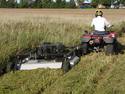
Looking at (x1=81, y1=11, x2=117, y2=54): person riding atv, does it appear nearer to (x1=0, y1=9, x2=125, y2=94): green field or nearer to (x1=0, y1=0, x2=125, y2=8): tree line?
(x1=0, y1=9, x2=125, y2=94): green field

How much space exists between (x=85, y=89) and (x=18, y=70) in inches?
126

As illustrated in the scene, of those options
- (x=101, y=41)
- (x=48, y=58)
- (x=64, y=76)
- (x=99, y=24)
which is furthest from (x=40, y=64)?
(x=99, y=24)

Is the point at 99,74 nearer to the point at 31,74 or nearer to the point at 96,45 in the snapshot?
the point at 31,74

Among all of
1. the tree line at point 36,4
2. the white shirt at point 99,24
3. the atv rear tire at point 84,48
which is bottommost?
the tree line at point 36,4

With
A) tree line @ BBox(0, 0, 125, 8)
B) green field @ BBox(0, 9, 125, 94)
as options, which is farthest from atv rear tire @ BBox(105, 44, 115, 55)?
tree line @ BBox(0, 0, 125, 8)

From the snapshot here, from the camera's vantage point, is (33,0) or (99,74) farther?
(33,0)

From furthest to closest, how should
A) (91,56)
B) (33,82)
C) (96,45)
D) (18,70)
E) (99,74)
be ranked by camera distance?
(96,45) → (91,56) → (18,70) → (99,74) → (33,82)

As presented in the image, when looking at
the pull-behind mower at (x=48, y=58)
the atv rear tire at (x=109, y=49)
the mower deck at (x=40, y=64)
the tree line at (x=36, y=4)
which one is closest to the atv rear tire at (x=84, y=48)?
the atv rear tire at (x=109, y=49)

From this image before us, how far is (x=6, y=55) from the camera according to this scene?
12469mm

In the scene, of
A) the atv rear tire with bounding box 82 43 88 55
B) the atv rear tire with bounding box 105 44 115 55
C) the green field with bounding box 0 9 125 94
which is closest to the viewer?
the green field with bounding box 0 9 125 94

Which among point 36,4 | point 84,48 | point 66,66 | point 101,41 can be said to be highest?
point 101,41

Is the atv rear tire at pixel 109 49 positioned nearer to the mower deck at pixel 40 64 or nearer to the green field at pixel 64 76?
the green field at pixel 64 76

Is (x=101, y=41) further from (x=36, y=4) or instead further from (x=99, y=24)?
(x=36, y=4)

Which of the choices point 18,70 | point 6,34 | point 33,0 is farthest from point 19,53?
point 33,0
